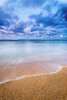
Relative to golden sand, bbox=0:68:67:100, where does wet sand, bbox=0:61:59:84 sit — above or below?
below

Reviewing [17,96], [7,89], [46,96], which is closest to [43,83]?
[46,96]

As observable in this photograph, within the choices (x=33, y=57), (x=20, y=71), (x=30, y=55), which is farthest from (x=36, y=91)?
(x=30, y=55)

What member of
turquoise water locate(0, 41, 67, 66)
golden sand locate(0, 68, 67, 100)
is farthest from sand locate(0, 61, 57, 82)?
turquoise water locate(0, 41, 67, 66)

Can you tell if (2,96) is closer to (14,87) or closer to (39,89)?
(14,87)

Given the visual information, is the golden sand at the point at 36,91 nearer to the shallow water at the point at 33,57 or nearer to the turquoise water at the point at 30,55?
the shallow water at the point at 33,57

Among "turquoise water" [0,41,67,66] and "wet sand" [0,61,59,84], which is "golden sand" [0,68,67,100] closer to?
"wet sand" [0,61,59,84]

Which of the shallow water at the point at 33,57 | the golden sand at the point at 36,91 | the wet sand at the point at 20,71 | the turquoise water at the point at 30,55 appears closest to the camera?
the golden sand at the point at 36,91

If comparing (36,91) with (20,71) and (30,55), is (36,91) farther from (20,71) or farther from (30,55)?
(30,55)

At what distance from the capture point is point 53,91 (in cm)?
229

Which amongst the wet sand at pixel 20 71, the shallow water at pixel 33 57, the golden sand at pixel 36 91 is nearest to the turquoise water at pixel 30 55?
the shallow water at pixel 33 57

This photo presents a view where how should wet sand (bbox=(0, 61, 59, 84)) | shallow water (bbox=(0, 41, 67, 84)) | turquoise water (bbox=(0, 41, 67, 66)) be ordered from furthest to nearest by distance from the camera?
1. turquoise water (bbox=(0, 41, 67, 66))
2. shallow water (bbox=(0, 41, 67, 84))
3. wet sand (bbox=(0, 61, 59, 84))

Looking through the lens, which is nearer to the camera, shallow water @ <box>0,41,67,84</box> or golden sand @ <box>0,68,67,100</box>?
golden sand @ <box>0,68,67,100</box>

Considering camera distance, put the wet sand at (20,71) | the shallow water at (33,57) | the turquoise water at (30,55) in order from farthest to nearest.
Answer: the turquoise water at (30,55), the shallow water at (33,57), the wet sand at (20,71)

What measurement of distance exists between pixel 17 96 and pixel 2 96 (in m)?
0.54
